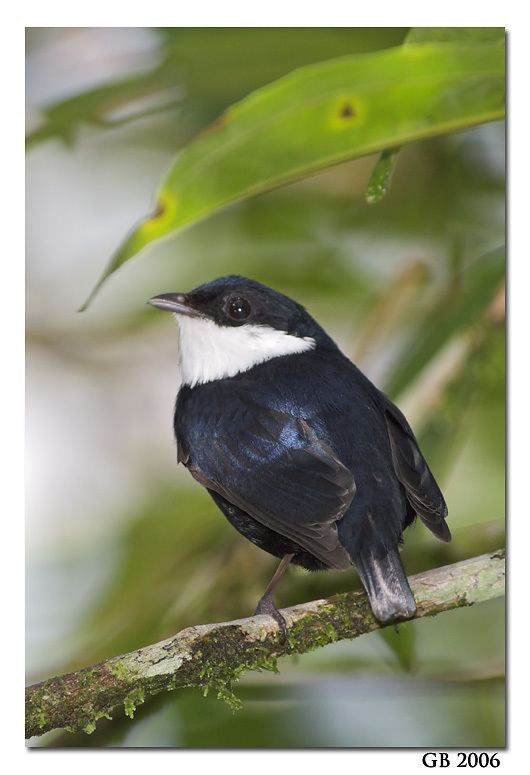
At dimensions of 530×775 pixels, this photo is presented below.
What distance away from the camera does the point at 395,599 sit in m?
2.20

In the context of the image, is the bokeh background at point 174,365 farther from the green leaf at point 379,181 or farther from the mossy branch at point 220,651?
the green leaf at point 379,181

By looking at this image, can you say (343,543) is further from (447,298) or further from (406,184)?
(406,184)

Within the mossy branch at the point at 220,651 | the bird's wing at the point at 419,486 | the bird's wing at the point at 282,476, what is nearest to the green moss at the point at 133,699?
the mossy branch at the point at 220,651

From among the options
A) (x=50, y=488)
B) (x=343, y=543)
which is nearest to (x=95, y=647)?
(x=50, y=488)

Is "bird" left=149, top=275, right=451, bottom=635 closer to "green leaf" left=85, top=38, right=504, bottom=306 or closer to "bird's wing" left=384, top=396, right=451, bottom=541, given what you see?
"bird's wing" left=384, top=396, right=451, bottom=541

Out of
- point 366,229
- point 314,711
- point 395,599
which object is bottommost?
point 314,711

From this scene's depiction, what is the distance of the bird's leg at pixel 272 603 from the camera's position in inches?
93.0

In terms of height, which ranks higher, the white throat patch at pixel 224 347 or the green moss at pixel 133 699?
the white throat patch at pixel 224 347

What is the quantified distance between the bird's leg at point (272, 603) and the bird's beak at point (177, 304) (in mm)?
642

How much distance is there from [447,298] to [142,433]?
934 millimetres

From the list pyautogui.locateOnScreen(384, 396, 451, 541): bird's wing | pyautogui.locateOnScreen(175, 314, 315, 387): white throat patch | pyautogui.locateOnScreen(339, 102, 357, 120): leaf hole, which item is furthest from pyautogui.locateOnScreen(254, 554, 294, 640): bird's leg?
pyautogui.locateOnScreen(339, 102, 357, 120): leaf hole

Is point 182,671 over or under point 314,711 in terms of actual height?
over
